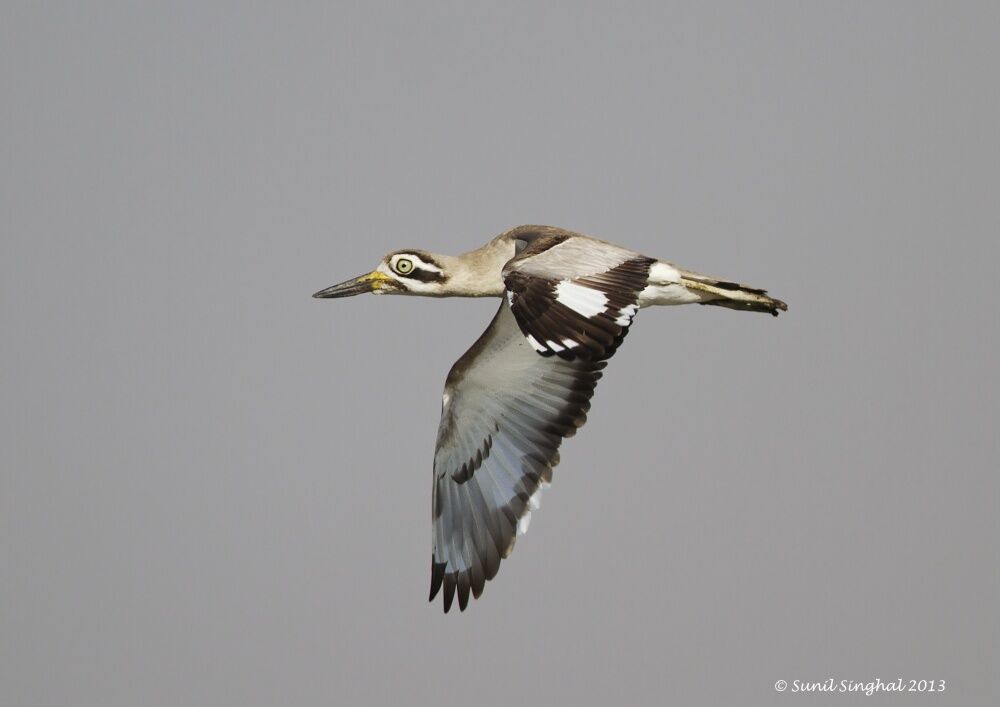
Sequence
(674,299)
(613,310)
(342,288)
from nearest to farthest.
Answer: (613,310) → (674,299) → (342,288)

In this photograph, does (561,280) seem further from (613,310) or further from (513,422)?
(513,422)

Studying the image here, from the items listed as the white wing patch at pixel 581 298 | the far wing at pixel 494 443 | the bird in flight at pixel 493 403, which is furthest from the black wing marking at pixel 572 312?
the far wing at pixel 494 443

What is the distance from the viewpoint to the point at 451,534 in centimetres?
1981

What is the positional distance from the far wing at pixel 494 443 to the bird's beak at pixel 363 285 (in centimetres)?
173

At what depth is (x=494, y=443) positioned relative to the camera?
65.4 ft

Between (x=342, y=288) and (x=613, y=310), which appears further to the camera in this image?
(x=342, y=288)

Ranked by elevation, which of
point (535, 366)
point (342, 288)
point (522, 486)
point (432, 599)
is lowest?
point (432, 599)

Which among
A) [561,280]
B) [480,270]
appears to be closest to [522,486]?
[480,270]

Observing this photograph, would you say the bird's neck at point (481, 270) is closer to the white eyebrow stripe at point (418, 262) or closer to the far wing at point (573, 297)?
the white eyebrow stripe at point (418, 262)

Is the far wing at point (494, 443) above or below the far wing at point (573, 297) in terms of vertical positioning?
below

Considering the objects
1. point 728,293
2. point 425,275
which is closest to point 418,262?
point 425,275

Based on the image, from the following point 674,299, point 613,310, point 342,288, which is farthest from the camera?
point 342,288

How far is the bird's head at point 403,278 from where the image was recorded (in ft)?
61.9

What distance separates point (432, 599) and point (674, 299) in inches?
224
